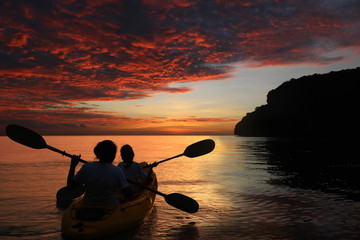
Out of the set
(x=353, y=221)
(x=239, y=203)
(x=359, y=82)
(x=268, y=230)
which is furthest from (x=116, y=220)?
(x=359, y=82)

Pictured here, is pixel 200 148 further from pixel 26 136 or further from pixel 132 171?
pixel 26 136

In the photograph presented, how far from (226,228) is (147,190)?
2380 mm

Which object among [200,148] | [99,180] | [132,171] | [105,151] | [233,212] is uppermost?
[105,151]

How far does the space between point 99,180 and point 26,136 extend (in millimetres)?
3176

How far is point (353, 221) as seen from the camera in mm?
7133

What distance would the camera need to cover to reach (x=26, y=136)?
6977mm

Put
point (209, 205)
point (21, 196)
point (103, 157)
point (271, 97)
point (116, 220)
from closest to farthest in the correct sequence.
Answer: point (103, 157) < point (116, 220) < point (209, 205) < point (21, 196) < point (271, 97)

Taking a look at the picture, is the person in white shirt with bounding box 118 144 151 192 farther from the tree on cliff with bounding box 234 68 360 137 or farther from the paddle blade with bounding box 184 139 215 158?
the tree on cliff with bounding box 234 68 360 137

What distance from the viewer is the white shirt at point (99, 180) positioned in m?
4.92

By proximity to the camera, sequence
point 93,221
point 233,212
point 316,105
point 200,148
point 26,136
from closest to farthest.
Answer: point 93,221 → point 26,136 → point 233,212 → point 200,148 → point 316,105

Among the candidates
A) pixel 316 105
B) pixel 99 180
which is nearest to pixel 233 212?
pixel 99 180

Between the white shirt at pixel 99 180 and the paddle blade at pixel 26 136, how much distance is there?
2422 mm

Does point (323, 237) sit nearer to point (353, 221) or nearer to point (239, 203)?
point (353, 221)

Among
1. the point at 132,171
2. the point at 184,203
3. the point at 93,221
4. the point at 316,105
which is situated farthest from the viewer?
the point at 316,105
